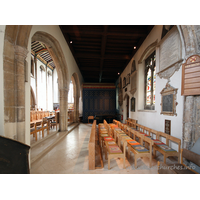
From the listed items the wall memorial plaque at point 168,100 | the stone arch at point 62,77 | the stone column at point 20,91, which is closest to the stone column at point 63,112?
the stone arch at point 62,77

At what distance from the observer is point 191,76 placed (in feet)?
8.77

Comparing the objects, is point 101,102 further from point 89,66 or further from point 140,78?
→ point 140,78

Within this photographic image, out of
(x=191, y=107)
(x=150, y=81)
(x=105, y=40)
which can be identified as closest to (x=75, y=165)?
(x=191, y=107)

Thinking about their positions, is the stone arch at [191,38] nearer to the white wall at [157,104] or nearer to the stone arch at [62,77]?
the white wall at [157,104]

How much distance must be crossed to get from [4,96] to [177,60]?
13.8ft

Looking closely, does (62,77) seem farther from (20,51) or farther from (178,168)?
(178,168)

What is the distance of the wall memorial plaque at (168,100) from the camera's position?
3347 millimetres

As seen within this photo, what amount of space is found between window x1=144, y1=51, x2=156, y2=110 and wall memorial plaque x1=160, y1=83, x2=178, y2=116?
133 cm

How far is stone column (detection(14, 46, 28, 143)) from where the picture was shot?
7.42 feet

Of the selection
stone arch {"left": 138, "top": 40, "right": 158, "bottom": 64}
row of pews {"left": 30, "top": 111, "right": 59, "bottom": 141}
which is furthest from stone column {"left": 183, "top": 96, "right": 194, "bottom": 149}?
row of pews {"left": 30, "top": 111, "right": 59, "bottom": 141}

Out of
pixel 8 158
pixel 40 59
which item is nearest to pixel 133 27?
pixel 8 158

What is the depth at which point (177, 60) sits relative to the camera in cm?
317

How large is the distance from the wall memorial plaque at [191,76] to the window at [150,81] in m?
2.33

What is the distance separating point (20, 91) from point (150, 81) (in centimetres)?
529
